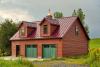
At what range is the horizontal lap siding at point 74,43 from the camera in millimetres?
46750

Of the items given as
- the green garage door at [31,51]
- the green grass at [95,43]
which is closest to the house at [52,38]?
the green garage door at [31,51]

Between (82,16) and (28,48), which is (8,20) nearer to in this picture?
(28,48)

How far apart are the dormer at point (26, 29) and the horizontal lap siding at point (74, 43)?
22.5 feet

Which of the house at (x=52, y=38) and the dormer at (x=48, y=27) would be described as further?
the dormer at (x=48, y=27)

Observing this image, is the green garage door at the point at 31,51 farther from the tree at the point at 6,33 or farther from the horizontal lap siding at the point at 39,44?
the tree at the point at 6,33

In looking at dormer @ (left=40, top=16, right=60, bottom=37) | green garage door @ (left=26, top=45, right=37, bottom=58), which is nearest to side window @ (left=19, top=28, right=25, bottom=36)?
green garage door @ (left=26, top=45, right=37, bottom=58)

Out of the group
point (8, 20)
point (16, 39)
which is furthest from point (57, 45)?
point (8, 20)

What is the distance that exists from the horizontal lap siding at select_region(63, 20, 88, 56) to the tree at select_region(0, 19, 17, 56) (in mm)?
14726

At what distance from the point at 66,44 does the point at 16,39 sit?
10378 millimetres

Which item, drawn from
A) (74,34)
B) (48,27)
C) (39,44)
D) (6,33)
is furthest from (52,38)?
(6,33)

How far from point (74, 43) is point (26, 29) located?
826cm

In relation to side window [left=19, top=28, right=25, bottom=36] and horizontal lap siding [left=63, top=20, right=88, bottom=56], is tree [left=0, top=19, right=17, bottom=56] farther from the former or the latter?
horizontal lap siding [left=63, top=20, right=88, bottom=56]

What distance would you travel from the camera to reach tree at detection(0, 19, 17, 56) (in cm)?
5878

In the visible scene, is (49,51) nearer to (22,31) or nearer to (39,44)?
(39,44)
